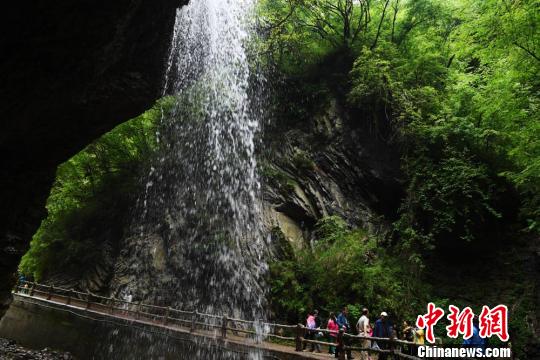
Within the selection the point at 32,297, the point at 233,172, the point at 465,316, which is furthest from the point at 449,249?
the point at 32,297

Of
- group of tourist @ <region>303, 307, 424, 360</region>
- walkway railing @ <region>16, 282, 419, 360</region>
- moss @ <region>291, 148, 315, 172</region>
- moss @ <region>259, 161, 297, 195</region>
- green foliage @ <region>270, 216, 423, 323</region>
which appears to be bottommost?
walkway railing @ <region>16, 282, 419, 360</region>

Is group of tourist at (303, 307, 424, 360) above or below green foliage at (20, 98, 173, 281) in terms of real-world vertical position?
below

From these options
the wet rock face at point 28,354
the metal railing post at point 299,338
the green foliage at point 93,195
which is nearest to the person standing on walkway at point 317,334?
the metal railing post at point 299,338

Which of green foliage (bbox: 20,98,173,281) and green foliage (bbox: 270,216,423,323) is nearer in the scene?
green foliage (bbox: 270,216,423,323)

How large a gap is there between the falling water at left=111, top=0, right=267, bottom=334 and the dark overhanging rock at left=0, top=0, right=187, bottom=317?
7.47 m

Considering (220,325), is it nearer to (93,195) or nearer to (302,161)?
(302,161)

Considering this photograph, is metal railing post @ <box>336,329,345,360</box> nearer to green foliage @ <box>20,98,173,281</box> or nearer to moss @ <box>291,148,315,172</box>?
moss @ <box>291,148,315,172</box>

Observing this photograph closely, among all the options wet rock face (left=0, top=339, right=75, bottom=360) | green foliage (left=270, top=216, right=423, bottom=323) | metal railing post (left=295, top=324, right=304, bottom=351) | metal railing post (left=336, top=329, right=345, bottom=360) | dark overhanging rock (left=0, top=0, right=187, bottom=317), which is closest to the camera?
dark overhanging rock (left=0, top=0, right=187, bottom=317)

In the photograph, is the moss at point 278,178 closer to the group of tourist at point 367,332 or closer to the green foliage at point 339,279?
the green foliage at point 339,279

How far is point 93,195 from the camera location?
22062mm

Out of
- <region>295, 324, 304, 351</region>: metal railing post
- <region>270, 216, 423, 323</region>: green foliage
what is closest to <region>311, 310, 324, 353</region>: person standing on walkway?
<region>295, 324, 304, 351</region>: metal railing post

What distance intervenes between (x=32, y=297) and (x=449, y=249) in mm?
18678

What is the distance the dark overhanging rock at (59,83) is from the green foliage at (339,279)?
8.52m

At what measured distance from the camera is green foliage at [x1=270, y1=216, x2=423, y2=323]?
12281mm
